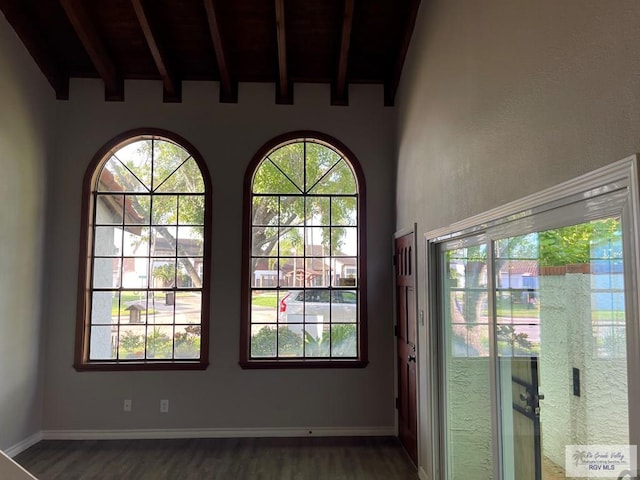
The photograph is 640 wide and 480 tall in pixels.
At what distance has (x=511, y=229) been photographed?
1.85 m

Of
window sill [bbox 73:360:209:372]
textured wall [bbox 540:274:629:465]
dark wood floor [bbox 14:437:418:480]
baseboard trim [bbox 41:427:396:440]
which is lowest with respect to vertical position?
dark wood floor [bbox 14:437:418:480]

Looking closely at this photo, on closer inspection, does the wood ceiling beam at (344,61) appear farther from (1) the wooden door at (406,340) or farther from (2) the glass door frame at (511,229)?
(2) the glass door frame at (511,229)

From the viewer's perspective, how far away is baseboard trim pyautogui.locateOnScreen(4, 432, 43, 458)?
3.42 metres

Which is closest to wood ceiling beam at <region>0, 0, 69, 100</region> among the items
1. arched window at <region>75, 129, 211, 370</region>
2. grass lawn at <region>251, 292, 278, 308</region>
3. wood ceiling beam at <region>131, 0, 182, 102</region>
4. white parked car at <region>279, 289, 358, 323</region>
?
arched window at <region>75, 129, 211, 370</region>

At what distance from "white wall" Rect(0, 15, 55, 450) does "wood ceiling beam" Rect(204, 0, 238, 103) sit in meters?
1.81

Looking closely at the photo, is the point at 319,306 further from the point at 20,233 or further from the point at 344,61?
the point at 20,233

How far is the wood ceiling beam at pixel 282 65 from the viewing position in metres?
3.27

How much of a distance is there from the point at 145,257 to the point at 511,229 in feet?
11.7

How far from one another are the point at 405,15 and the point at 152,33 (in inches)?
92.3

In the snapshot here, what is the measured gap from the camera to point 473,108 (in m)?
2.23

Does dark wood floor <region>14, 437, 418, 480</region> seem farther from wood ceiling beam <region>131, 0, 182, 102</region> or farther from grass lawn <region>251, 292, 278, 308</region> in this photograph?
wood ceiling beam <region>131, 0, 182, 102</region>

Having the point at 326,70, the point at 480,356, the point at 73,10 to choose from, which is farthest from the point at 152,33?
the point at 480,356

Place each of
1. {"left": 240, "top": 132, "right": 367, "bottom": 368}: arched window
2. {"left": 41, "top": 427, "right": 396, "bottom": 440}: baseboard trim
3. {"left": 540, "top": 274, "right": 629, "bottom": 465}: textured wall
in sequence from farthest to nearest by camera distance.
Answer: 1. {"left": 240, "top": 132, "right": 367, "bottom": 368}: arched window
2. {"left": 41, "top": 427, "right": 396, "bottom": 440}: baseboard trim
3. {"left": 540, "top": 274, "right": 629, "bottom": 465}: textured wall

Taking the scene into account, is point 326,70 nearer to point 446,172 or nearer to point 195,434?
point 446,172
